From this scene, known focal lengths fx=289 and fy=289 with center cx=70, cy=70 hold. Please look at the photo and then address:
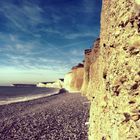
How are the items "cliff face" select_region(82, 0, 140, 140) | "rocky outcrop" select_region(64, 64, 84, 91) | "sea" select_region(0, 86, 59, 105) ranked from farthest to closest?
"rocky outcrop" select_region(64, 64, 84, 91)
"sea" select_region(0, 86, 59, 105)
"cliff face" select_region(82, 0, 140, 140)

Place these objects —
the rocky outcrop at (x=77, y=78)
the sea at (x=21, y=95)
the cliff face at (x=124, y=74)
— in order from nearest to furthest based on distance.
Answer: the cliff face at (x=124, y=74) < the sea at (x=21, y=95) < the rocky outcrop at (x=77, y=78)

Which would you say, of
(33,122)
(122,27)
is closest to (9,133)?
(33,122)

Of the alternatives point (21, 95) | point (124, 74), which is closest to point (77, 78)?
point (21, 95)

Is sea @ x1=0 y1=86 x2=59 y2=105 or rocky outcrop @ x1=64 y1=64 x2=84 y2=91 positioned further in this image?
rocky outcrop @ x1=64 y1=64 x2=84 y2=91

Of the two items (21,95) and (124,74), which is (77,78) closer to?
(21,95)

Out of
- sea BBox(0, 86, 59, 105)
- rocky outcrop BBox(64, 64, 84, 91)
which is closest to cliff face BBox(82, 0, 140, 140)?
sea BBox(0, 86, 59, 105)

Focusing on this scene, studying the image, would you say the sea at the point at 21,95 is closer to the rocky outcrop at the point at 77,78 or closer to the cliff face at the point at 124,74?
the rocky outcrop at the point at 77,78

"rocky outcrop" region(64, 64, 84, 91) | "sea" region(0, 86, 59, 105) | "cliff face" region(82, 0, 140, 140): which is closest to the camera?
"cliff face" region(82, 0, 140, 140)

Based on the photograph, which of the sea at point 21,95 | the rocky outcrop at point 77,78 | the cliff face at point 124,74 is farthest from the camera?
the rocky outcrop at point 77,78

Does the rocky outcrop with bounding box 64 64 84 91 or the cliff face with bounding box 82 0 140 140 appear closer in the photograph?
the cliff face with bounding box 82 0 140 140

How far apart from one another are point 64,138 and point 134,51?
52.8 ft

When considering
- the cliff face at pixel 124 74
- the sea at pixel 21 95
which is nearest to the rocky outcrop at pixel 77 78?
the sea at pixel 21 95

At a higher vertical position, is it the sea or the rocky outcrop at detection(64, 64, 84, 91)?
the rocky outcrop at detection(64, 64, 84, 91)

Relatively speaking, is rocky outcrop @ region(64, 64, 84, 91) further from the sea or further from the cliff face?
the cliff face
